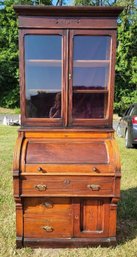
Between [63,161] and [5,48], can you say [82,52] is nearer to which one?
[63,161]

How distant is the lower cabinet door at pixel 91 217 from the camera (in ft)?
10.1

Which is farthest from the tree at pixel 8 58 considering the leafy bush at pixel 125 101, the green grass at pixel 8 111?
the leafy bush at pixel 125 101

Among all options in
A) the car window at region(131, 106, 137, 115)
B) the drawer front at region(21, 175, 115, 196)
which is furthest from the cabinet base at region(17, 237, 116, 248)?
the car window at region(131, 106, 137, 115)

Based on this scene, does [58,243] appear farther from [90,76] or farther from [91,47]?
[91,47]

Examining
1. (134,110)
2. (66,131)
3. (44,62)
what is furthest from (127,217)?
(134,110)

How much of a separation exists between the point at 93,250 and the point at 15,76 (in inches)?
720

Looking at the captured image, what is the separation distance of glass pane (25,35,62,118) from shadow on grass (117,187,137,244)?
1491 mm

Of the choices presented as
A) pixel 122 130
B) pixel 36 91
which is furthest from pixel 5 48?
pixel 36 91

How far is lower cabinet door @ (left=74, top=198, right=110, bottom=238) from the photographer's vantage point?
3086 millimetres

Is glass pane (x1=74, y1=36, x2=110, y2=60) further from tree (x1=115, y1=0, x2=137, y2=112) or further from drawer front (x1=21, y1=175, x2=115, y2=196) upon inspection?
tree (x1=115, y1=0, x2=137, y2=112)

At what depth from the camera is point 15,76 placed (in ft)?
66.9

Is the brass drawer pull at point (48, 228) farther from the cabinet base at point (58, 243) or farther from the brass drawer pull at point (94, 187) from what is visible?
the brass drawer pull at point (94, 187)

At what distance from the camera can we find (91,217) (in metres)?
3.13

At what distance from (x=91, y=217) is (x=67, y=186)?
0.44 m
